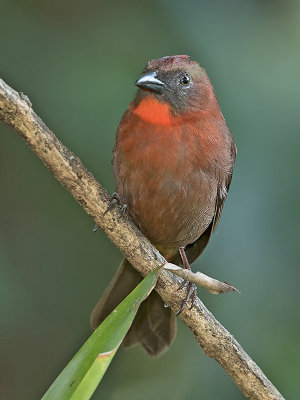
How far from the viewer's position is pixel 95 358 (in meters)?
2.11

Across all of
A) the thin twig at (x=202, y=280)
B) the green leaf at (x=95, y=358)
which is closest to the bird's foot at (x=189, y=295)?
the thin twig at (x=202, y=280)

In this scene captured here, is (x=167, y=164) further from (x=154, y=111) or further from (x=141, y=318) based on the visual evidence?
(x=141, y=318)

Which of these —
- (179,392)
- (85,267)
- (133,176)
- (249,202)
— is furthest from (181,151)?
(179,392)

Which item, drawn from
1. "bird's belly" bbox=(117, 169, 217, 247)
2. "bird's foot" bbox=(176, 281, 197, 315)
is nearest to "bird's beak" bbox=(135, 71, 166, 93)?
"bird's belly" bbox=(117, 169, 217, 247)

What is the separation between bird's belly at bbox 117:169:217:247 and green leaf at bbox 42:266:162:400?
4.26 ft

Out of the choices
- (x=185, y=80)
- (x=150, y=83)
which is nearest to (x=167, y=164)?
(x=150, y=83)

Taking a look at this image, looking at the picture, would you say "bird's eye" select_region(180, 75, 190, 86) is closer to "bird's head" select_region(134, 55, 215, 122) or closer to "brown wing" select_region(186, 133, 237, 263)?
"bird's head" select_region(134, 55, 215, 122)

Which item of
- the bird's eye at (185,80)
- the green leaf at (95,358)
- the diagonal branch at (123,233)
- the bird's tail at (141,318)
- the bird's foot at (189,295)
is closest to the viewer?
the green leaf at (95,358)

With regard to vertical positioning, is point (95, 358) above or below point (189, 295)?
below

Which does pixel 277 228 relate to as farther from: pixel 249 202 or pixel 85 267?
pixel 85 267

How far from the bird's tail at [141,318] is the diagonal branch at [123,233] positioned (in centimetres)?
74

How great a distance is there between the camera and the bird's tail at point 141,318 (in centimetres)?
399

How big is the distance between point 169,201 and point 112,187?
91cm

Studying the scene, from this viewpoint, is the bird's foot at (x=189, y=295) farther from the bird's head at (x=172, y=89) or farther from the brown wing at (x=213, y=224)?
the bird's head at (x=172, y=89)
